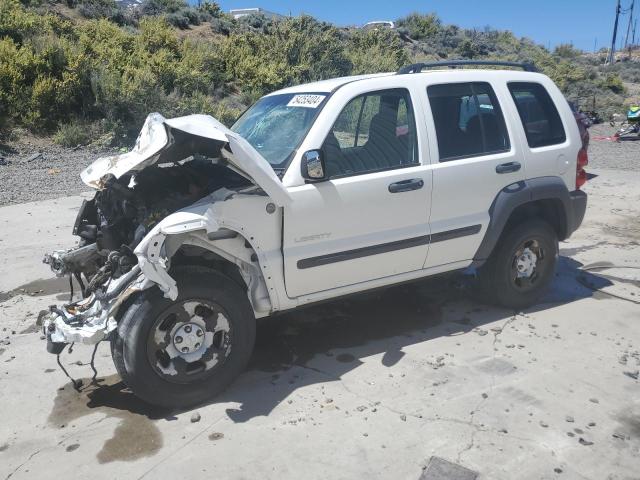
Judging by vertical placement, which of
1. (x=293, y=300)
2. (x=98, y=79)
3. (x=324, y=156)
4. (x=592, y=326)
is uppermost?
(x=98, y=79)

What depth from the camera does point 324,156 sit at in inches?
166

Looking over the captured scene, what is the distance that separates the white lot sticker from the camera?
14.8 feet

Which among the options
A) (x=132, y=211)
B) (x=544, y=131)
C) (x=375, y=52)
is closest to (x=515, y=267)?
(x=544, y=131)

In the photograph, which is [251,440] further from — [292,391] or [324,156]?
[324,156]

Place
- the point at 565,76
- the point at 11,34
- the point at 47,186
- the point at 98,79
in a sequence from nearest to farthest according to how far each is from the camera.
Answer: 1. the point at 47,186
2. the point at 98,79
3. the point at 11,34
4. the point at 565,76

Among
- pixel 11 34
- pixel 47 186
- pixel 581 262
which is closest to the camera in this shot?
pixel 581 262

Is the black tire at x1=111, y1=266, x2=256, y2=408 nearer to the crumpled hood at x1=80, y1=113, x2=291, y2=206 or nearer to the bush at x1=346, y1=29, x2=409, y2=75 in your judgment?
the crumpled hood at x1=80, y1=113, x2=291, y2=206

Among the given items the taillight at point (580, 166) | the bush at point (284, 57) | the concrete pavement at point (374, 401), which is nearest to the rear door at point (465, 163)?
the taillight at point (580, 166)

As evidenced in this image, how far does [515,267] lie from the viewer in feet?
17.7

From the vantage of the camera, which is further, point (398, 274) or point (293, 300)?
point (398, 274)

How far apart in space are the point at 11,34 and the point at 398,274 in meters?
16.3

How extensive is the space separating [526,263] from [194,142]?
3289 millimetres

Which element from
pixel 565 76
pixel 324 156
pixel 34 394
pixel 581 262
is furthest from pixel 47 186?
pixel 565 76

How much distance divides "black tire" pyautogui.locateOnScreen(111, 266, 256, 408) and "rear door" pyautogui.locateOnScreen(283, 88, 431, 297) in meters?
0.45
